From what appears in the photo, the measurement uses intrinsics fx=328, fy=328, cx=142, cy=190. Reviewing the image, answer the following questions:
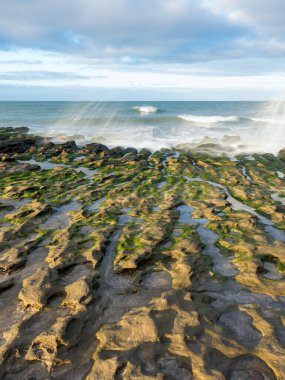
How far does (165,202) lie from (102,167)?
7590 mm

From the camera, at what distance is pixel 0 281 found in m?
6.73

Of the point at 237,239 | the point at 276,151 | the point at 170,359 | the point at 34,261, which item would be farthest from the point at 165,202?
the point at 276,151

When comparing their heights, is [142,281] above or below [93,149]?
above

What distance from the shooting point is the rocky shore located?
4598mm

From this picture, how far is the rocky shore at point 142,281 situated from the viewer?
4.60 m

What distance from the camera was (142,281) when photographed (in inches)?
270

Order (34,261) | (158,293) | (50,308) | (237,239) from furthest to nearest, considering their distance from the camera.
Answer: (237,239) < (34,261) < (158,293) < (50,308)

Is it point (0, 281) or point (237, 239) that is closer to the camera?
point (0, 281)

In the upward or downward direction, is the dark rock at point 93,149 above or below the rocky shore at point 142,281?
below

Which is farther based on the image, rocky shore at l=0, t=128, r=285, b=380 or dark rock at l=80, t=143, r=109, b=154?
dark rock at l=80, t=143, r=109, b=154

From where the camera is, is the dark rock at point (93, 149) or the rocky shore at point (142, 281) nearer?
the rocky shore at point (142, 281)

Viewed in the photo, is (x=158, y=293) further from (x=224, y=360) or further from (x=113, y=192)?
(x=113, y=192)

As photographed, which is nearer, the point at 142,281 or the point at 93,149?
the point at 142,281

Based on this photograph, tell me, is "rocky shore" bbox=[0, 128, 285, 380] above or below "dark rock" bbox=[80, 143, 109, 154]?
above
